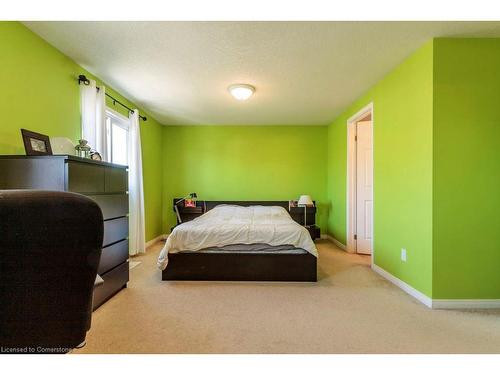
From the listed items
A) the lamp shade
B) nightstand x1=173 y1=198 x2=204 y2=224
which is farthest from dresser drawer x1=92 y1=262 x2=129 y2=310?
the lamp shade

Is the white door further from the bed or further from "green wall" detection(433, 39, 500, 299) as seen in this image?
"green wall" detection(433, 39, 500, 299)

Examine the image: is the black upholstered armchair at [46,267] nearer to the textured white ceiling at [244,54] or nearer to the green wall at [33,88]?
the green wall at [33,88]

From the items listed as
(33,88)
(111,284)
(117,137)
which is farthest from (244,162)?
(33,88)

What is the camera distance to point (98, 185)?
231cm

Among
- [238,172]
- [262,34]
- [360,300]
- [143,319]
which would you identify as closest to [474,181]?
[360,300]

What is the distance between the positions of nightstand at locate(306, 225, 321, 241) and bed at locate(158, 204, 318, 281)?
2.10 meters

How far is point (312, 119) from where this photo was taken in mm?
5023

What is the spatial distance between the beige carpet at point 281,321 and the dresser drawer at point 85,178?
1047 mm

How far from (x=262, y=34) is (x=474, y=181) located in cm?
223

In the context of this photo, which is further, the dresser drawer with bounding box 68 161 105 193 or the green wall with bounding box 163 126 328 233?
the green wall with bounding box 163 126 328 233

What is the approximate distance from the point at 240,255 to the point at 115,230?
133cm

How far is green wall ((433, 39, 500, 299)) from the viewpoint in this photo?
229 cm

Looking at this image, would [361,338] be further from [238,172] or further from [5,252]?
[238,172]

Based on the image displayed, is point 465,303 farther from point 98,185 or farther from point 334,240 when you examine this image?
point 98,185
